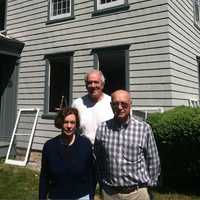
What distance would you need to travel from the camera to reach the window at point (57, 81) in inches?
382

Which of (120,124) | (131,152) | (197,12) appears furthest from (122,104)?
(197,12)

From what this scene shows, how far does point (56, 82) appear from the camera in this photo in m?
9.96

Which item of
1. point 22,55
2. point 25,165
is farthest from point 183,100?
point 22,55

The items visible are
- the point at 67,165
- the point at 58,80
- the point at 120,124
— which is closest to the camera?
the point at 67,165

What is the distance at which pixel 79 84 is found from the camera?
29.9ft

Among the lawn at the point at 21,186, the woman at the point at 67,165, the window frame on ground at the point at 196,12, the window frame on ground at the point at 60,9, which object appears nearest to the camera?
the woman at the point at 67,165

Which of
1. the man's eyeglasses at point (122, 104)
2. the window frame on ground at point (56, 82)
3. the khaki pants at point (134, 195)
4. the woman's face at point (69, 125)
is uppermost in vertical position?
the window frame on ground at point (56, 82)

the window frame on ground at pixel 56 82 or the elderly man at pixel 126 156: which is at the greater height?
the window frame on ground at pixel 56 82

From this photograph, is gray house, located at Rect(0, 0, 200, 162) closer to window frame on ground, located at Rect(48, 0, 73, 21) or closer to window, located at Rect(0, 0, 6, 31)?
window frame on ground, located at Rect(48, 0, 73, 21)

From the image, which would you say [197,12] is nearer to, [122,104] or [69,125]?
[122,104]

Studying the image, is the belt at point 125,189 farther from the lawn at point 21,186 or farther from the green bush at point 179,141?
the green bush at point 179,141

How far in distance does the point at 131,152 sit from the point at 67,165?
577 millimetres

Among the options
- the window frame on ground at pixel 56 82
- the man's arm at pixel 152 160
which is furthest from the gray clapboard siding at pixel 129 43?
the man's arm at pixel 152 160

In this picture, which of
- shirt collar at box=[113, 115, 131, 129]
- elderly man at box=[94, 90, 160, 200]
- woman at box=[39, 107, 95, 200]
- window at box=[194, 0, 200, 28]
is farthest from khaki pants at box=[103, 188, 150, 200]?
window at box=[194, 0, 200, 28]
